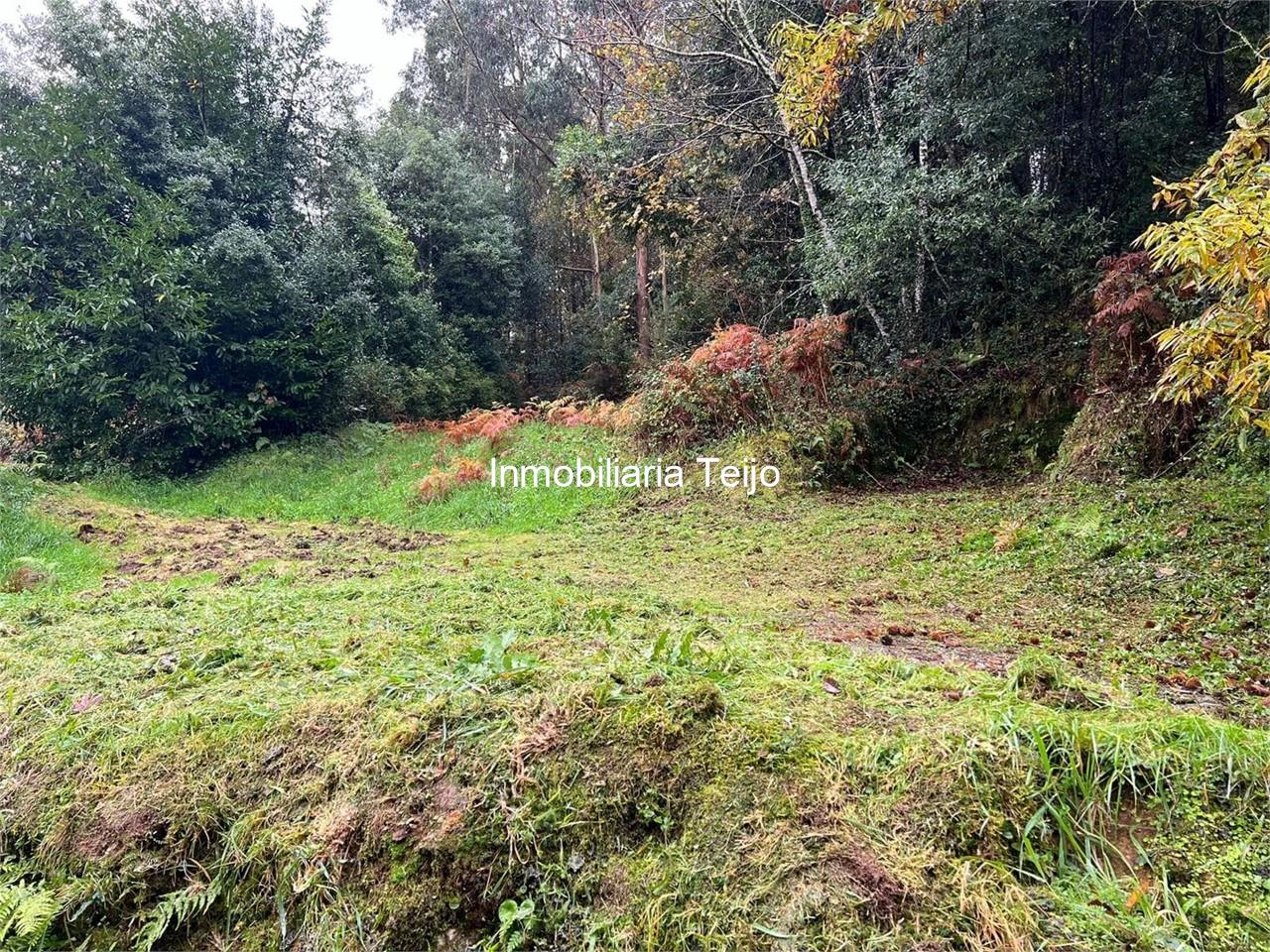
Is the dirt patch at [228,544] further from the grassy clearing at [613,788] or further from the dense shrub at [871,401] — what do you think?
the dense shrub at [871,401]

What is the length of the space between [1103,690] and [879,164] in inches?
280

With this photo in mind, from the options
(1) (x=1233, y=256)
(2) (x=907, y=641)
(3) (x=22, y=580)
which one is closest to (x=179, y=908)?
(2) (x=907, y=641)

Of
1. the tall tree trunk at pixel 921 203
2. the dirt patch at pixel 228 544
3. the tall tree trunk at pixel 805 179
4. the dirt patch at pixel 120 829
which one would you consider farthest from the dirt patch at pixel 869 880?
the tall tree trunk at pixel 805 179

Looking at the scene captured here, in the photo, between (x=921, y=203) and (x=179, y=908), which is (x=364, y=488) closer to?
(x=921, y=203)

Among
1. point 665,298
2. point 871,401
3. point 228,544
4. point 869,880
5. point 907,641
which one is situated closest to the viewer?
point 869,880

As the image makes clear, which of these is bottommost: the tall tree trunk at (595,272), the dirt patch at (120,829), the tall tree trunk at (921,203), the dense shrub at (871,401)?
the dirt patch at (120,829)

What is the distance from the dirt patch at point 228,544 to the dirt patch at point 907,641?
3079mm

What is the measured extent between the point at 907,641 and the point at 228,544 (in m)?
5.75

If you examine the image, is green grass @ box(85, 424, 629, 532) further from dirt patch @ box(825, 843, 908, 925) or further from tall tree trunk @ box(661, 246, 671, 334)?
dirt patch @ box(825, 843, 908, 925)

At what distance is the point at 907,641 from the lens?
120 inches

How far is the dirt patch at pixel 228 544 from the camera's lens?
4.99 m

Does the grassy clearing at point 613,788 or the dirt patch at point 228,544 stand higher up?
the grassy clearing at point 613,788

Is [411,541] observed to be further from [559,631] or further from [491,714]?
[491,714]

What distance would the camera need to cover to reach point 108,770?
160 cm
